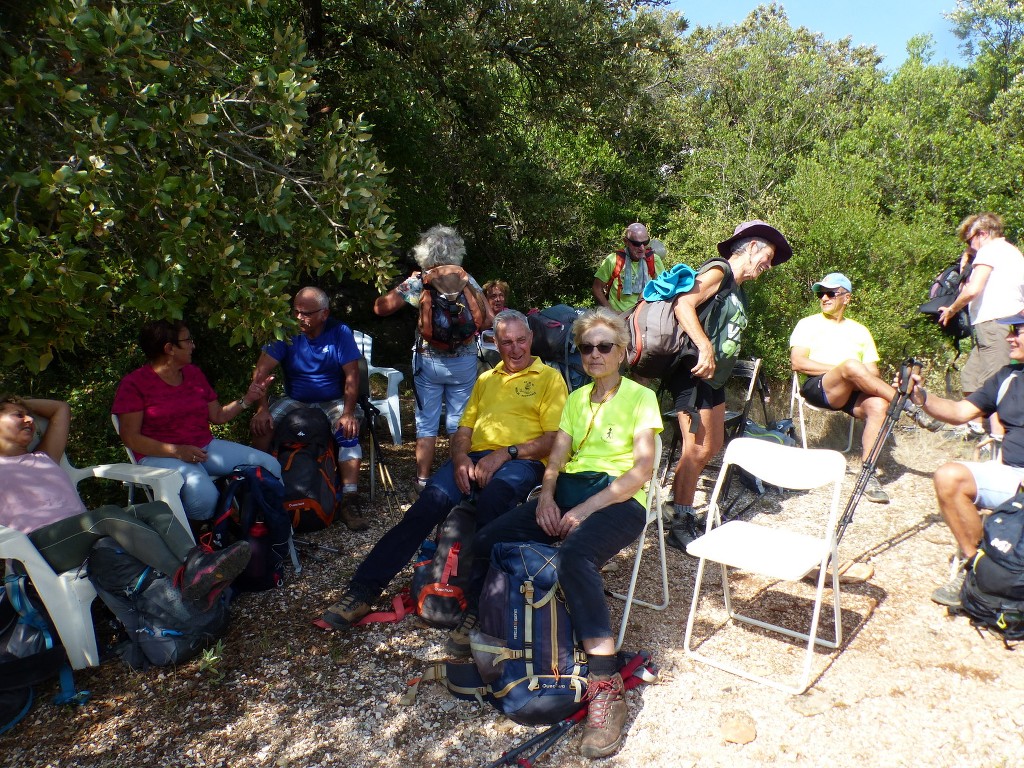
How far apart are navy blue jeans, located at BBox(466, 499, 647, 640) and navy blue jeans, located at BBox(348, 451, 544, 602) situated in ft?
0.60

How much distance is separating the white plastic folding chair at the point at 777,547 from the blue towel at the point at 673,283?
994mm

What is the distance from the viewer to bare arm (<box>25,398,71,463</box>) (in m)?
3.64

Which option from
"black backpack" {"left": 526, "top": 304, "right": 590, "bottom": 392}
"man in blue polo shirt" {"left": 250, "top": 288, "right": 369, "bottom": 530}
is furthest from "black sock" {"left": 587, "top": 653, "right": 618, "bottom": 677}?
"black backpack" {"left": 526, "top": 304, "right": 590, "bottom": 392}

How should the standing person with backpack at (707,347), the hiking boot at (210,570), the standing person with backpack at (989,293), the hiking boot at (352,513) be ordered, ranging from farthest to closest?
1. the standing person with backpack at (989,293)
2. the hiking boot at (352,513)
3. the standing person with backpack at (707,347)
4. the hiking boot at (210,570)

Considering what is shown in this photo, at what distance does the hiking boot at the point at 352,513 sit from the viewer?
462cm

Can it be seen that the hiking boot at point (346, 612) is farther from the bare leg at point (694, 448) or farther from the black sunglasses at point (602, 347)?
the bare leg at point (694, 448)

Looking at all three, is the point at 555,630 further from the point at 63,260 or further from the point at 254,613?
the point at 63,260

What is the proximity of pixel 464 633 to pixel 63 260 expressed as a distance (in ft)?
7.09

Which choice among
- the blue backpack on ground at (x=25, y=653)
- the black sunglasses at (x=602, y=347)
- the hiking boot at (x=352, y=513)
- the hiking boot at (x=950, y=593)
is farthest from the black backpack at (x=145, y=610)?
the hiking boot at (x=950, y=593)

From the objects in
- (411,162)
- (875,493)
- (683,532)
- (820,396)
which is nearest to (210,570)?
(683,532)

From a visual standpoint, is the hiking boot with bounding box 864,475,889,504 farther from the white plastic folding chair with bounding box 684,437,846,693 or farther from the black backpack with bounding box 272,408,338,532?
the black backpack with bounding box 272,408,338,532

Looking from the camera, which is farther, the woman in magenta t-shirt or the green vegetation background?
the woman in magenta t-shirt

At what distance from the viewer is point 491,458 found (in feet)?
12.6

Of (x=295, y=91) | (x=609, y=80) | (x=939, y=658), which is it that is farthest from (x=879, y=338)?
(x=295, y=91)
